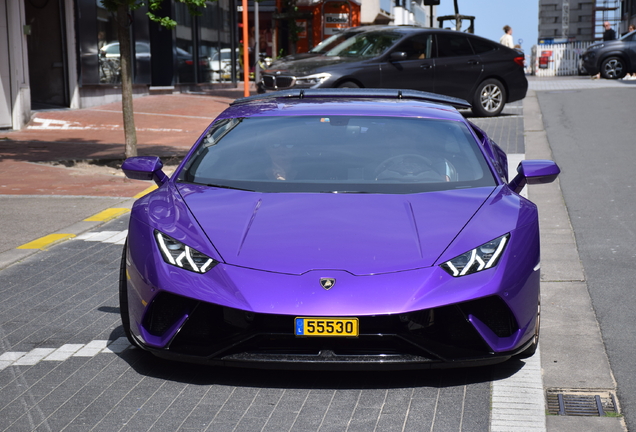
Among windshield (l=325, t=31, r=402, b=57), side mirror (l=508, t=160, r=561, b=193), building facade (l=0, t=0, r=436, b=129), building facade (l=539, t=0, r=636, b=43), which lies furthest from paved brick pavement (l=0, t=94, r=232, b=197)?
building facade (l=539, t=0, r=636, b=43)

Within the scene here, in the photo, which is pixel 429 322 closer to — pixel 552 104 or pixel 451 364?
pixel 451 364

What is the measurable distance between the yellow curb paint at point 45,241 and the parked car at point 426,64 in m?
7.91

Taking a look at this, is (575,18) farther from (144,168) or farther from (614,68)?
(144,168)

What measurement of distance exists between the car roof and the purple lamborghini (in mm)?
591

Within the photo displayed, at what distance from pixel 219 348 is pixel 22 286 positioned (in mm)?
2640

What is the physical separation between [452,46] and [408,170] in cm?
1220

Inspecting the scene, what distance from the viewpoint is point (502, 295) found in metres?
3.78

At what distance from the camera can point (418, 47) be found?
53.3ft

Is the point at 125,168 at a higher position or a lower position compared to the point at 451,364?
higher

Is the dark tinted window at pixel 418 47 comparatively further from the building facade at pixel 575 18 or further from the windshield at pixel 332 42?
the building facade at pixel 575 18

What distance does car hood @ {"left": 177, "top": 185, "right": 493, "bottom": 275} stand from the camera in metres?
3.82

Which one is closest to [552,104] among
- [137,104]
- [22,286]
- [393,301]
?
[137,104]

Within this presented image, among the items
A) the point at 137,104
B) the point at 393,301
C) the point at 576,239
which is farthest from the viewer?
the point at 137,104

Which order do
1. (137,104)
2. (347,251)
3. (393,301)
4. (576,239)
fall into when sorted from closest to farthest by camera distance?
(393,301) < (347,251) < (576,239) < (137,104)
